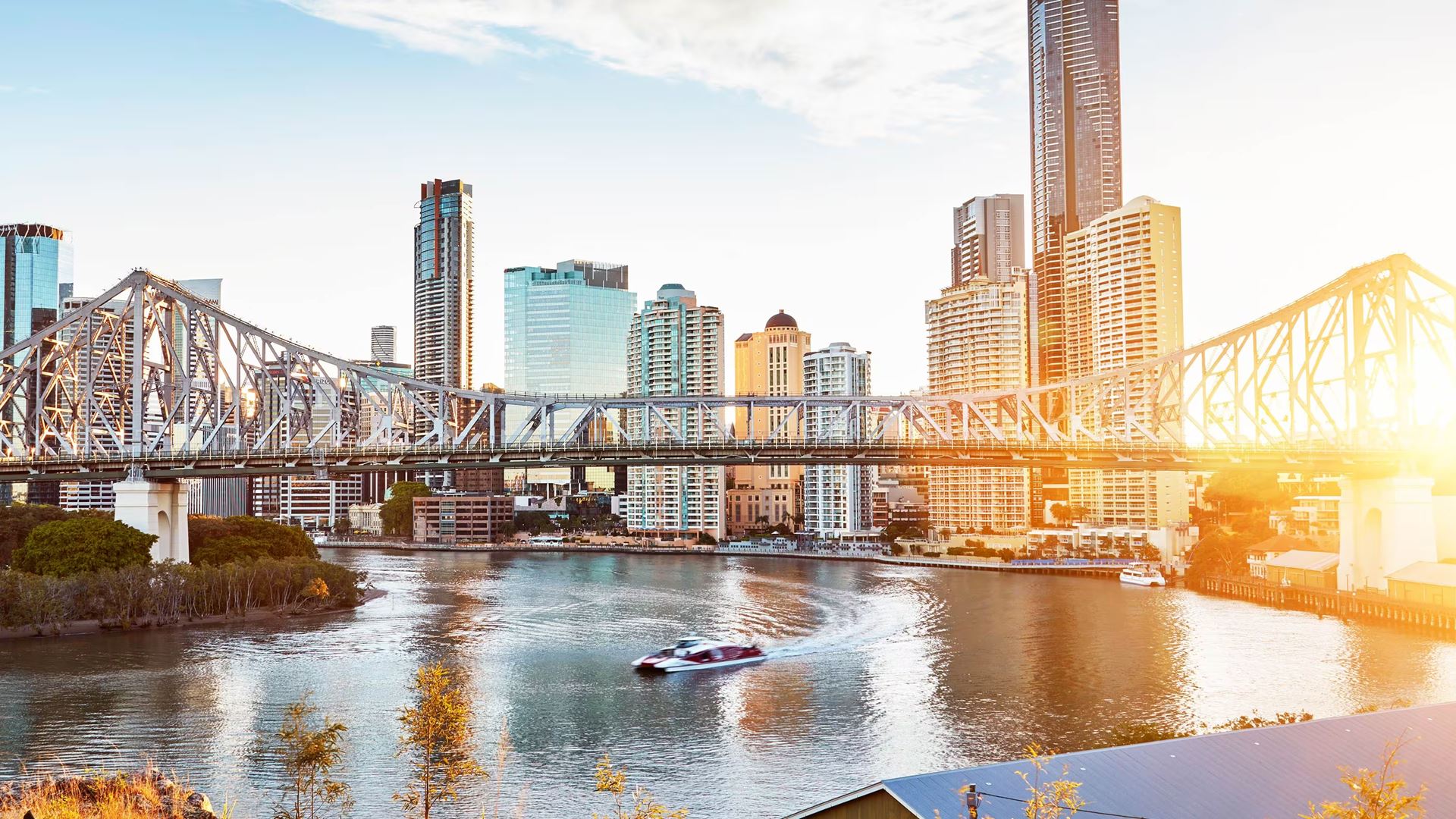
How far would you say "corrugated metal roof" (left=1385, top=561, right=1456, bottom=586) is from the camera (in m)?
60.1

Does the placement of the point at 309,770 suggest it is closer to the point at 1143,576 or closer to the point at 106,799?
the point at 106,799

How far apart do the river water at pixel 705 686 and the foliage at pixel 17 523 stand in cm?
2062

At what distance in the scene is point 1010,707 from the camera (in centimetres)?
3812

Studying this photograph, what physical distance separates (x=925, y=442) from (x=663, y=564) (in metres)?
55.8

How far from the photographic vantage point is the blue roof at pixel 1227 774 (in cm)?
1812

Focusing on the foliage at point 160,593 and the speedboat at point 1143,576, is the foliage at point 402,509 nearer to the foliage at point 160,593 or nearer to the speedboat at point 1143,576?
the foliage at point 160,593

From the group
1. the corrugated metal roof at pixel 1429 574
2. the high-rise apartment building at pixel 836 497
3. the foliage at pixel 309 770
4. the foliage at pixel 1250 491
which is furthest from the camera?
the high-rise apartment building at pixel 836 497

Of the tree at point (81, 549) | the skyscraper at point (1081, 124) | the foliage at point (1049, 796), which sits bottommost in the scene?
the foliage at point (1049, 796)

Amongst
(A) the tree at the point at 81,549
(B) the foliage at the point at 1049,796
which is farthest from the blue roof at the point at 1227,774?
(A) the tree at the point at 81,549

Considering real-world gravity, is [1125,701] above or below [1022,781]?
below

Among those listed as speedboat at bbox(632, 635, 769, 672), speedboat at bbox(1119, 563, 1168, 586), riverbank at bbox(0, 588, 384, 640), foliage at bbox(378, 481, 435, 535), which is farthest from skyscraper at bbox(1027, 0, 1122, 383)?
speedboat at bbox(632, 635, 769, 672)

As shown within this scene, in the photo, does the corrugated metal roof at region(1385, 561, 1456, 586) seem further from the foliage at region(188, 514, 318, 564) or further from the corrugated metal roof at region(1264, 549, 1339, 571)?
the foliage at region(188, 514, 318, 564)

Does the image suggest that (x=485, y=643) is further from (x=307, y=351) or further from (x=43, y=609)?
(x=307, y=351)

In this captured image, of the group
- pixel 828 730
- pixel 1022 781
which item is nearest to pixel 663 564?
pixel 828 730
